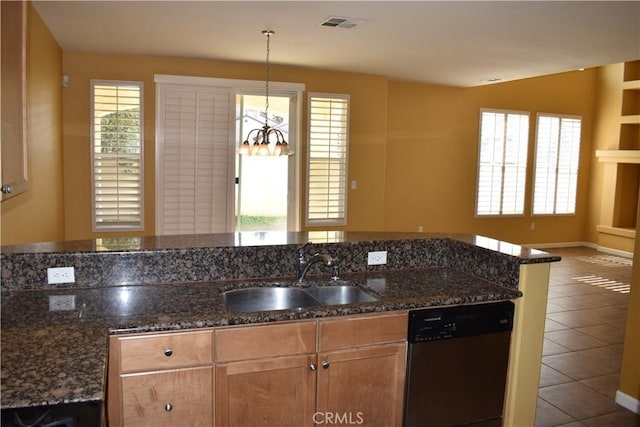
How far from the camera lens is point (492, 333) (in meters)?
2.44

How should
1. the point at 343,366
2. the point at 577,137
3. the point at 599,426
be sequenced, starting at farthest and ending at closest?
the point at 577,137, the point at 599,426, the point at 343,366

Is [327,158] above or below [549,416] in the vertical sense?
above

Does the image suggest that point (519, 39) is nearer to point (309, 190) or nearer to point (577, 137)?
→ point (309, 190)

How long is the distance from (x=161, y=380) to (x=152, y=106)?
15.1 feet

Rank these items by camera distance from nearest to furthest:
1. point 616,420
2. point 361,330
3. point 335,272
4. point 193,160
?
point 361,330 → point 335,272 → point 616,420 → point 193,160

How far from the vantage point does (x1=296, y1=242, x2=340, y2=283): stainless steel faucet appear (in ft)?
8.29

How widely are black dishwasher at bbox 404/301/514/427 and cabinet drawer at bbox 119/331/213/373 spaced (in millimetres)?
901

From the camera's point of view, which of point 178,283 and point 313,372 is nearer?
point 313,372

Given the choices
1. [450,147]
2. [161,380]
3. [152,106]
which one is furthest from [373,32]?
[450,147]

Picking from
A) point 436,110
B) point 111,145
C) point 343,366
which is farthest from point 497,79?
point 343,366

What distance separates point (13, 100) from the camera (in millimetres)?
1958

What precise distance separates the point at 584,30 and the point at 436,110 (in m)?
3.64

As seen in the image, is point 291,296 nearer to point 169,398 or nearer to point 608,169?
point 169,398

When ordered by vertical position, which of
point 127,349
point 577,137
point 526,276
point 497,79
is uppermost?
point 497,79
